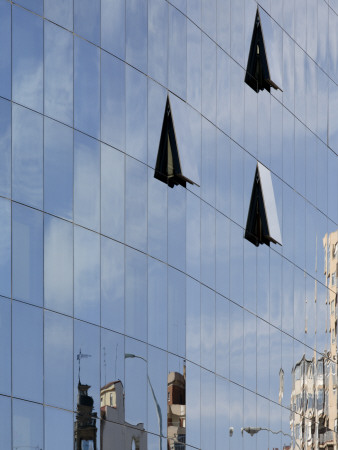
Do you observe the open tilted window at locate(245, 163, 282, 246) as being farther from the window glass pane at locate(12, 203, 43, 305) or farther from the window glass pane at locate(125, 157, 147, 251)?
the window glass pane at locate(12, 203, 43, 305)

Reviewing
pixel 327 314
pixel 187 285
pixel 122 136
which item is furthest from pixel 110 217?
pixel 327 314

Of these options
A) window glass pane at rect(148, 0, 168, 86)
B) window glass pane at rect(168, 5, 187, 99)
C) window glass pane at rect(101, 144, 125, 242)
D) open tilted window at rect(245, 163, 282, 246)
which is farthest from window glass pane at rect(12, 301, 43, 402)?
open tilted window at rect(245, 163, 282, 246)

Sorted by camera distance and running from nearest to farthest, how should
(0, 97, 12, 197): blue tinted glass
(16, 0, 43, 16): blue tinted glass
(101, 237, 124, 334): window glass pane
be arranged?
(0, 97, 12, 197): blue tinted glass
(16, 0, 43, 16): blue tinted glass
(101, 237, 124, 334): window glass pane

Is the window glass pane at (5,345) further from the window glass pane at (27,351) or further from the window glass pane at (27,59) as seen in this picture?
the window glass pane at (27,59)

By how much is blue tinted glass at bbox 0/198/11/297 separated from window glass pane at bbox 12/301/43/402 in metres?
0.44

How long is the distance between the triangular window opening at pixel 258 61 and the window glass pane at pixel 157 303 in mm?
9448

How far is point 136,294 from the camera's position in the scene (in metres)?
33.4

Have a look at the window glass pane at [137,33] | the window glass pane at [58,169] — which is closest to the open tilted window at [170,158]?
the window glass pane at [137,33]

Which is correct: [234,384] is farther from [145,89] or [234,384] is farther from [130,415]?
[145,89]

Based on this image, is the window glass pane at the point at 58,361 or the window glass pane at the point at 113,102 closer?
the window glass pane at the point at 58,361

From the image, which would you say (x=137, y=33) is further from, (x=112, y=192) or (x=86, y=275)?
(x=86, y=275)

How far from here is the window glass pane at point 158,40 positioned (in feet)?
116

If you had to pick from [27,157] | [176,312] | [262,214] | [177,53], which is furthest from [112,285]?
[262,214]

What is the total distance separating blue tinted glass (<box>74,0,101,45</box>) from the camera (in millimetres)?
31906
